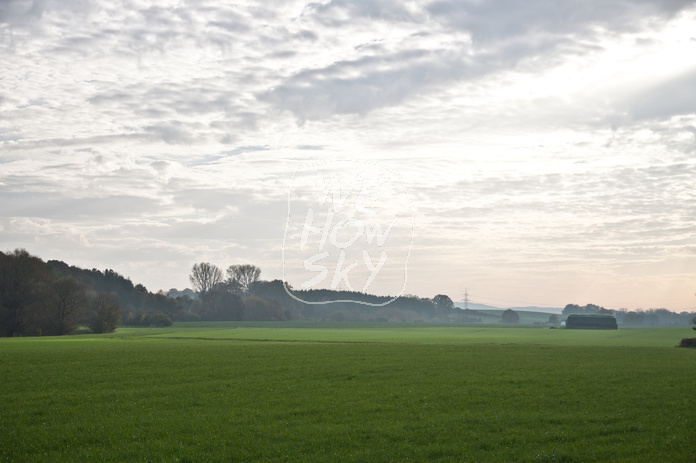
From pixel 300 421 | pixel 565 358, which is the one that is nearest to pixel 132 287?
pixel 565 358

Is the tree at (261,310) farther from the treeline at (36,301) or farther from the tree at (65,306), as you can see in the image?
the tree at (65,306)

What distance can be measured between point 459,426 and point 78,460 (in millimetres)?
11298

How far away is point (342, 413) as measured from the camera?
21.7 metres

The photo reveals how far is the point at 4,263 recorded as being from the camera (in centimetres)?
9962

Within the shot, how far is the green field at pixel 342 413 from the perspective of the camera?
1683 cm

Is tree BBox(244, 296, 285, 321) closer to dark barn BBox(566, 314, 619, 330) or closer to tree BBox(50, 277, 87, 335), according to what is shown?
tree BBox(50, 277, 87, 335)

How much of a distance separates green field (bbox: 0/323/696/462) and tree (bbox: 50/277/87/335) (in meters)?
72.3

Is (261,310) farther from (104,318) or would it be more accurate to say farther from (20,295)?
(20,295)

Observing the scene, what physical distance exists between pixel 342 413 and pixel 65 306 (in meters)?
95.7

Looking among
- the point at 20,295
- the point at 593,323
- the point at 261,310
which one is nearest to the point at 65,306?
the point at 20,295

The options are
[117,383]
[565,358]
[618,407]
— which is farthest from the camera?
[565,358]

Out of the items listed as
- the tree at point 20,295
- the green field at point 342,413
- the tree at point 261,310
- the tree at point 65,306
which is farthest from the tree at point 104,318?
the green field at point 342,413

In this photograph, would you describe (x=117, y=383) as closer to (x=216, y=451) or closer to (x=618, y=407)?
(x=216, y=451)

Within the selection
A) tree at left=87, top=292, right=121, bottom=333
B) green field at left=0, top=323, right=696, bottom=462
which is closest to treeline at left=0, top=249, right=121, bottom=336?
tree at left=87, top=292, right=121, bottom=333
